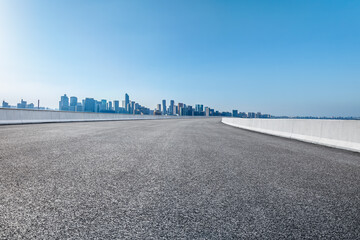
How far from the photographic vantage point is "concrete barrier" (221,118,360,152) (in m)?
7.89

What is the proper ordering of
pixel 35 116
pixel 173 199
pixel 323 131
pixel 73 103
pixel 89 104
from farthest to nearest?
pixel 73 103, pixel 89 104, pixel 35 116, pixel 323 131, pixel 173 199

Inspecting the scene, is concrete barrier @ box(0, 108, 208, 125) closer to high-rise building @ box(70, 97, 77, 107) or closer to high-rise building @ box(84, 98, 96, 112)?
high-rise building @ box(84, 98, 96, 112)

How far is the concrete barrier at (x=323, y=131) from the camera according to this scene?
789cm

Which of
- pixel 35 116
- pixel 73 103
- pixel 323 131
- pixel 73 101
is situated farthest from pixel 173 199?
pixel 73 101

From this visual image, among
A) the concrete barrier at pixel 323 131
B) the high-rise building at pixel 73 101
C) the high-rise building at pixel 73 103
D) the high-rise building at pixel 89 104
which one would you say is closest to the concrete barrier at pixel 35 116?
the concrete barrier at pixel 323 131

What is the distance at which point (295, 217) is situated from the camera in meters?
2.43

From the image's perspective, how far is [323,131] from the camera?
30.7 ft

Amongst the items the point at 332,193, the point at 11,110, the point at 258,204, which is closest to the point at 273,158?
the point at 332,193

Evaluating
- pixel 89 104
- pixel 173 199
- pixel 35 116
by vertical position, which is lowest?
pixel 173 199

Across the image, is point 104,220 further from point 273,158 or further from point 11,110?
point 11,110

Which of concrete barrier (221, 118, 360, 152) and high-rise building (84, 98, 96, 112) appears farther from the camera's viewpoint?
high-rise building (84, 98, 96, 112)

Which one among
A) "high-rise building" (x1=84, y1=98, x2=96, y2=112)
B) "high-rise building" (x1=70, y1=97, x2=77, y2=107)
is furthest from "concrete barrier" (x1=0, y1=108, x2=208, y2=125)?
"high-rise building" (x1=70, y1=97, x2=77, y2=107)

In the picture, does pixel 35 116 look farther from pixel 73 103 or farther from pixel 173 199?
pixel 73 103

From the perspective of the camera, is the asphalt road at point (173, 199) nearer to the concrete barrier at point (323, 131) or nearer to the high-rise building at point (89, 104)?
the concrete barrier at point (323, 131)
